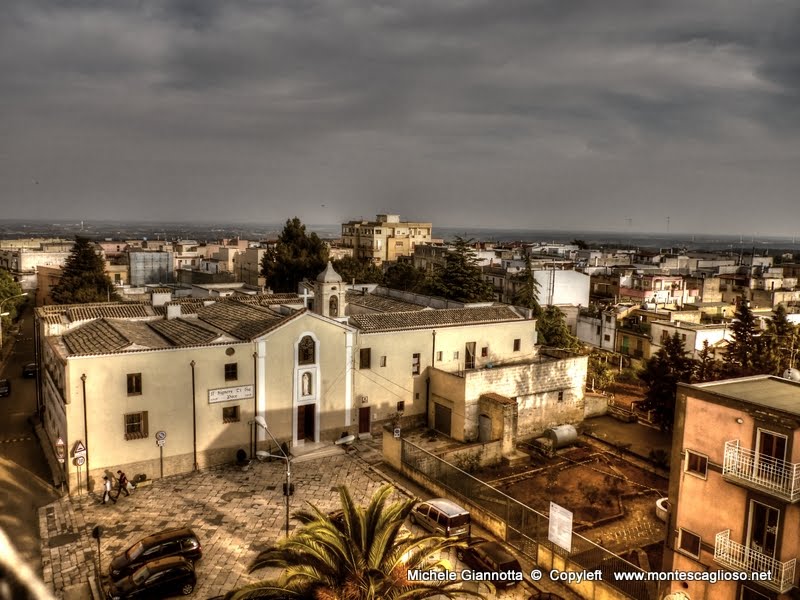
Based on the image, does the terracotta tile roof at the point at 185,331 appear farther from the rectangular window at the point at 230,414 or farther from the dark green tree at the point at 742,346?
the dark green tree at the point at 742,346

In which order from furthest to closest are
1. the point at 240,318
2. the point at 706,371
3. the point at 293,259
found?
the point at 293,259, the point at 706,371, the point at 240,318

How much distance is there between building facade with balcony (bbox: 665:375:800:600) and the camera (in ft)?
50.4

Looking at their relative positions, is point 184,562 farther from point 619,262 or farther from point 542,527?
point 619,262

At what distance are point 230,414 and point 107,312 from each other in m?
11.8

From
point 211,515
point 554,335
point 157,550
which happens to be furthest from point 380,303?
point 157,550

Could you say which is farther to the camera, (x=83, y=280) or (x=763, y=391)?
(x=83, y=280)

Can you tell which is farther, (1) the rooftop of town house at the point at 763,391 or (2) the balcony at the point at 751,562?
(1) the rooftop of town house at the point at 763,391

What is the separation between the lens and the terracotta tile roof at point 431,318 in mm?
33969

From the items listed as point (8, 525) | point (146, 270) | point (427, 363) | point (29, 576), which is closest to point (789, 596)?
point (29, 576)

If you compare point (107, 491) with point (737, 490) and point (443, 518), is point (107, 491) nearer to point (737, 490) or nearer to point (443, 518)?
point (443, 518)

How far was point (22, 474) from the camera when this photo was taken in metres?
27.1

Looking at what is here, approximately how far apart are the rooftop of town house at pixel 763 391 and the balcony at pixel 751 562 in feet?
12.3

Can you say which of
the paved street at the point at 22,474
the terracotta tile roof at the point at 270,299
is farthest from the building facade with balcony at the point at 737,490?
the terracotta tile roof at the point at 270,299

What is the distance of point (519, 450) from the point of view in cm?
3278
